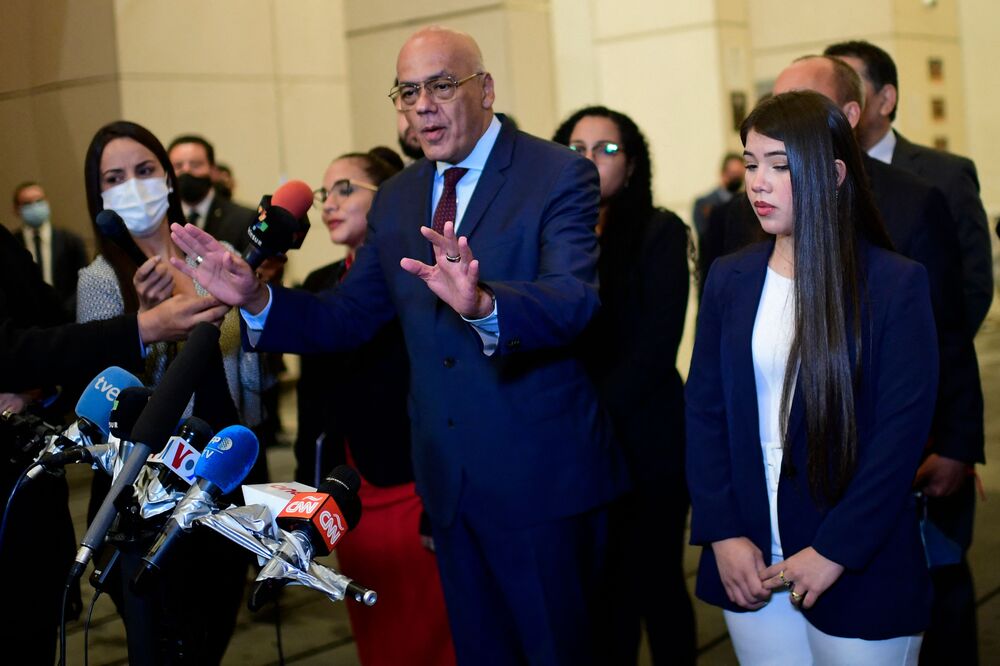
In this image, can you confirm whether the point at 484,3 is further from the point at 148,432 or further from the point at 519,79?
the point at 148,432

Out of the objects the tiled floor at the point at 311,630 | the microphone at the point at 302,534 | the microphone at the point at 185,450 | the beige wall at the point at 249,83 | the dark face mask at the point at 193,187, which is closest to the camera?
the microphone at the point at 302,534

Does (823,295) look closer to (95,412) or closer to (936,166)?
(95,412)

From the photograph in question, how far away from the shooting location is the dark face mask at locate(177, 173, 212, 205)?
6.71 meters

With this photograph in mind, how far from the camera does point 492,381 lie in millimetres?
2955

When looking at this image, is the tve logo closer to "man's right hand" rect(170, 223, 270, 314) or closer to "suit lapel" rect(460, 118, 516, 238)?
"man's right hand" rect(170, 223, 270, 314)

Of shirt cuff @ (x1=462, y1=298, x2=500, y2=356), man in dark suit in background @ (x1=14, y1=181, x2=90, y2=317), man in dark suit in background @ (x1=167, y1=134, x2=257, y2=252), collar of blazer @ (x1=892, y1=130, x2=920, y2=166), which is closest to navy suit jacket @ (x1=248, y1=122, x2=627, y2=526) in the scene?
shirt cuff @ (x1=462, y1=298, x2=500, y2=356)

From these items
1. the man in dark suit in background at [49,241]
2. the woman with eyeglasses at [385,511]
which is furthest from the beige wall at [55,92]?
the woman with eyeglasses at [385,511]

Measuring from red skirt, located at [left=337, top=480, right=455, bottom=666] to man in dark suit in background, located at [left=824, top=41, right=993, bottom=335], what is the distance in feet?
6.59

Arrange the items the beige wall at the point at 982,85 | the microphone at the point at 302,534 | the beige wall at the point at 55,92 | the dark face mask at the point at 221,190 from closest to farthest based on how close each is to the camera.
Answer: the microphone at the point at 302,534
the beige wall at the point at 55,92
the dark face mask at the point at 221,190
the beige wall at the point at 982,85

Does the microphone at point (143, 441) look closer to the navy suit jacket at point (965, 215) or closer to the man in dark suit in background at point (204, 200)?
the navy suit jacket at point (965, 215)

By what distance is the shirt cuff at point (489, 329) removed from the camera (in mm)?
2619

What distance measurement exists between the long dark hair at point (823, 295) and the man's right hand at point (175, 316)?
1302mm

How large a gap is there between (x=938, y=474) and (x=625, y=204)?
1.30 m

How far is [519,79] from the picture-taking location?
827cm
